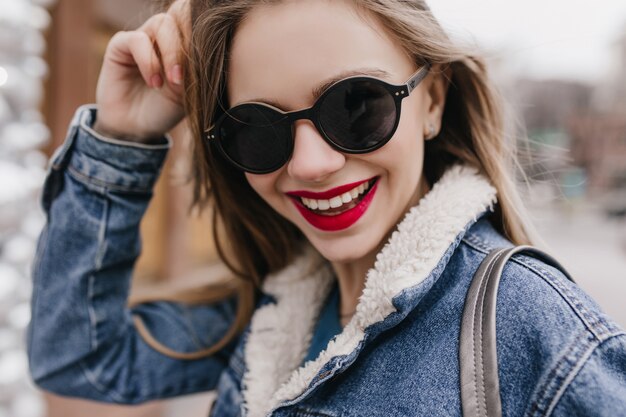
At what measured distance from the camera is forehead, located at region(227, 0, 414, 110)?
2.99 feet

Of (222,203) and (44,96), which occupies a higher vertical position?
(222,203)

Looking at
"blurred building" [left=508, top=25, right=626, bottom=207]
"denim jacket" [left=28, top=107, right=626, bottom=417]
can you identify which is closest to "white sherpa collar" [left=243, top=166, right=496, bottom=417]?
"denim jacket" [left=28, top=107, right=626, bottom=417]

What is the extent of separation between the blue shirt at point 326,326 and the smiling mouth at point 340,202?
30 cm

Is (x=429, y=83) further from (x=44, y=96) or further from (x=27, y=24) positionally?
(x=44, y=96)

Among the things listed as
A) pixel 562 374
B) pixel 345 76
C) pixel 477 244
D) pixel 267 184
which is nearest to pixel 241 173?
pixel 267 184

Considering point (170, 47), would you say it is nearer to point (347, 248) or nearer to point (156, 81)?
point (156, 81)

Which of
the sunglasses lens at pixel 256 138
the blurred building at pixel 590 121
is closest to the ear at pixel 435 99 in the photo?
the sunglasses lens at pixel 256 138

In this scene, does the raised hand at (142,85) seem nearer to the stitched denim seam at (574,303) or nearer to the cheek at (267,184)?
the cheek at (267,184)

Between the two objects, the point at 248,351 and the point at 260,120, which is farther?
the point at 248,351

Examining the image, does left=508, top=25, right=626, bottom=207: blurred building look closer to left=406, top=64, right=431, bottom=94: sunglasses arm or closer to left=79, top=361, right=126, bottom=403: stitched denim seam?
left=406, top=64, right=431, bottom=94: sunglasses arm

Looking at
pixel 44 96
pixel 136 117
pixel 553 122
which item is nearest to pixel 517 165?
pixel 136 117

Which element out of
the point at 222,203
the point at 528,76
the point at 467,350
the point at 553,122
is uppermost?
the point at 467,350

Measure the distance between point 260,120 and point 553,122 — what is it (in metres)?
16.7

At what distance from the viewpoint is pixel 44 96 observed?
9.89 feet
